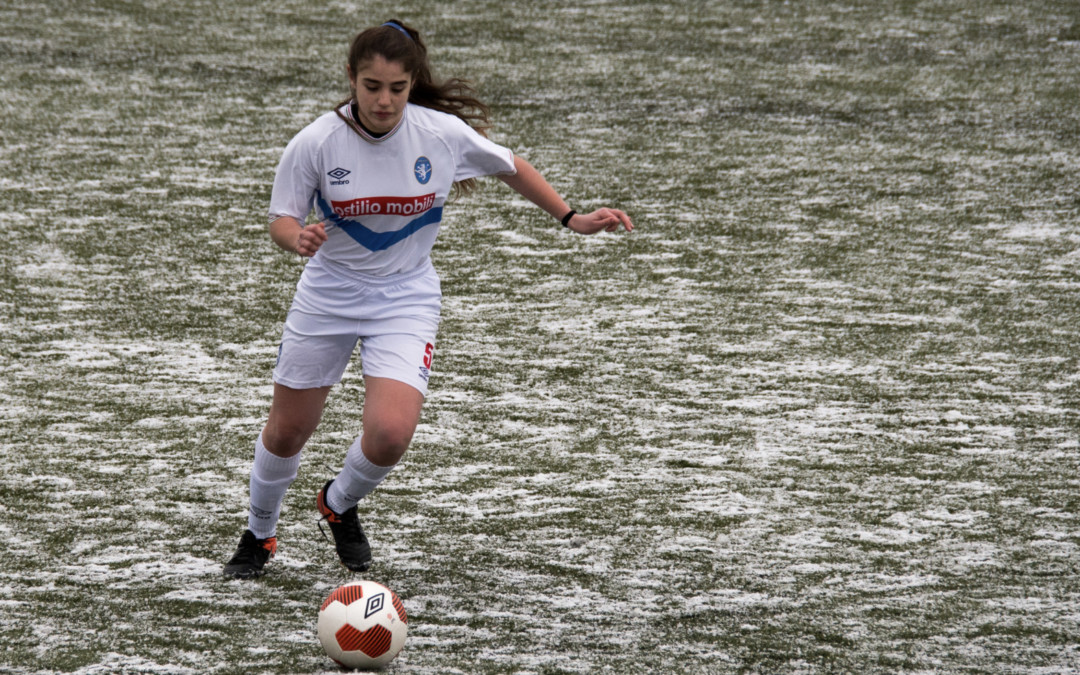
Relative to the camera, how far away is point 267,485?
15.5 feet

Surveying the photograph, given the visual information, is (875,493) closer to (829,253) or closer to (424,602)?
(424,602)

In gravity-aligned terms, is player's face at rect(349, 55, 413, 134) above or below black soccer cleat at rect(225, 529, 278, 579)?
above

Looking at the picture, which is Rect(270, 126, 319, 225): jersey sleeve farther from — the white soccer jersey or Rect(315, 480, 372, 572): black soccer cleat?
Rect(315, 480, 372, 572): black soccer cleat

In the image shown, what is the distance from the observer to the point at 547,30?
1494 centimetres

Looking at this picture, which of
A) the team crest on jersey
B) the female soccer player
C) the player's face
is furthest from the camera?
the team crest on jersey

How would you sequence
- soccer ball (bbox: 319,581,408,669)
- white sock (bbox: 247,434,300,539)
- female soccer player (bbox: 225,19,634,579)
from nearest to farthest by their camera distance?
soccer ball (bbox: 319,581,408,669) → female soccer player (bbox: 225,19,634,579) → white sock (bbox: 247,434,300,539)

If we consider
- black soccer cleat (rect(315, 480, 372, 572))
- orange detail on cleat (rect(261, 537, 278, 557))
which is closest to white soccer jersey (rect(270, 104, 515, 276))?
black soccer cleat (rect(315, 480, 372, 572))

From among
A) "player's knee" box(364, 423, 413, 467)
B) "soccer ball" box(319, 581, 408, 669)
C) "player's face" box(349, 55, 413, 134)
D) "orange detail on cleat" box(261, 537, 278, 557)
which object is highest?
"player's face" box(349, 55, 413, 134)

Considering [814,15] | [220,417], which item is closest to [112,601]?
[220,417]

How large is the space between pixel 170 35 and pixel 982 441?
10.7 m

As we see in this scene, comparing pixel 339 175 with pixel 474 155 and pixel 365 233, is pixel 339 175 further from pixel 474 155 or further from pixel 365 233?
pixel 474 155

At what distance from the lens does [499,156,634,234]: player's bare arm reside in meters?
4.92

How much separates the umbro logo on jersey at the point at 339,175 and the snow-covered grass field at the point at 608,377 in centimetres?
138

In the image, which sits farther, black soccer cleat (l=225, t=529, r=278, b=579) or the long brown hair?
black soccer cleat (l=225, t=529, r=278, b=579)
